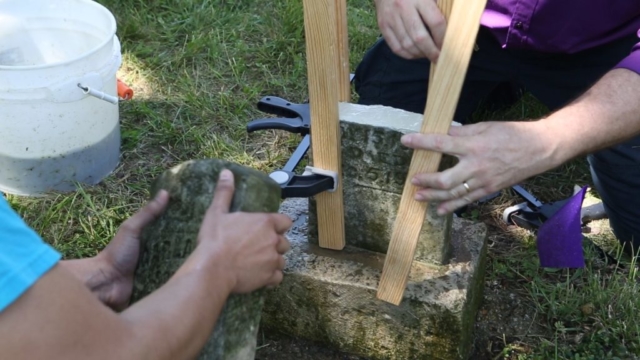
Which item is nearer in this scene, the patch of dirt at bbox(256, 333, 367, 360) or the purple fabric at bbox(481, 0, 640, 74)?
the patch of dirt at bbox(256, 333, 367, 360)

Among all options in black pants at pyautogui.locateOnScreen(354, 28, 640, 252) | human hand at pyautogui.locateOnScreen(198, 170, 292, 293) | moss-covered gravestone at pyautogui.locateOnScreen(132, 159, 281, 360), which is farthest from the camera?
→ black pants at pyautogui.locateOnScreen(354, 28, 640, 252)

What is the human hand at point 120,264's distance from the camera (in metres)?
1.62

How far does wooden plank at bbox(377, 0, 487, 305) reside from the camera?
1.58 meters

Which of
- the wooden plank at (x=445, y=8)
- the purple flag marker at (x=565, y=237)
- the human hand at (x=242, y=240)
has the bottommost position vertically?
the purple flag marker at (x=565, y=237)

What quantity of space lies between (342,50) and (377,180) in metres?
0.36

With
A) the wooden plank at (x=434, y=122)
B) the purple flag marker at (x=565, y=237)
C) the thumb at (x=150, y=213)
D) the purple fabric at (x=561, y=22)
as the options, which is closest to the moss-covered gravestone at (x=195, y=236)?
the thumb at (x=150, y=213)

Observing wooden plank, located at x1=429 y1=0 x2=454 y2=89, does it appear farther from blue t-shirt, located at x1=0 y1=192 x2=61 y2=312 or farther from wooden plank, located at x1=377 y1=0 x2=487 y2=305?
blue t-shirt, located at x1=0 y1=192 x2=61 y2=312

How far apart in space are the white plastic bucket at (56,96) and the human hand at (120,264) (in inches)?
39.6

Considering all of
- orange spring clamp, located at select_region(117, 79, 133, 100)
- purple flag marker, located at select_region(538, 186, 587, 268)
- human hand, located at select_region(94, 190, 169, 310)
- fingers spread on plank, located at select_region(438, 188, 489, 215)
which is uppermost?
fingers spread on plank, located at select_region(438, 188, 489, 215)

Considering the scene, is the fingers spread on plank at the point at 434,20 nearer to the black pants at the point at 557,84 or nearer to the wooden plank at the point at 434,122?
the wooden plank at the point at 434,122

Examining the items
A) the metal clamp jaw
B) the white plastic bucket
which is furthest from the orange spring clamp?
the metal clamp jaw

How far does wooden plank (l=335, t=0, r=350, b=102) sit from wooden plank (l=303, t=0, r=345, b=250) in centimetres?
3

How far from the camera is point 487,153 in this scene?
166 centimetres

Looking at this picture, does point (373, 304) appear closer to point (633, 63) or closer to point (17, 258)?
point (633, 63)
